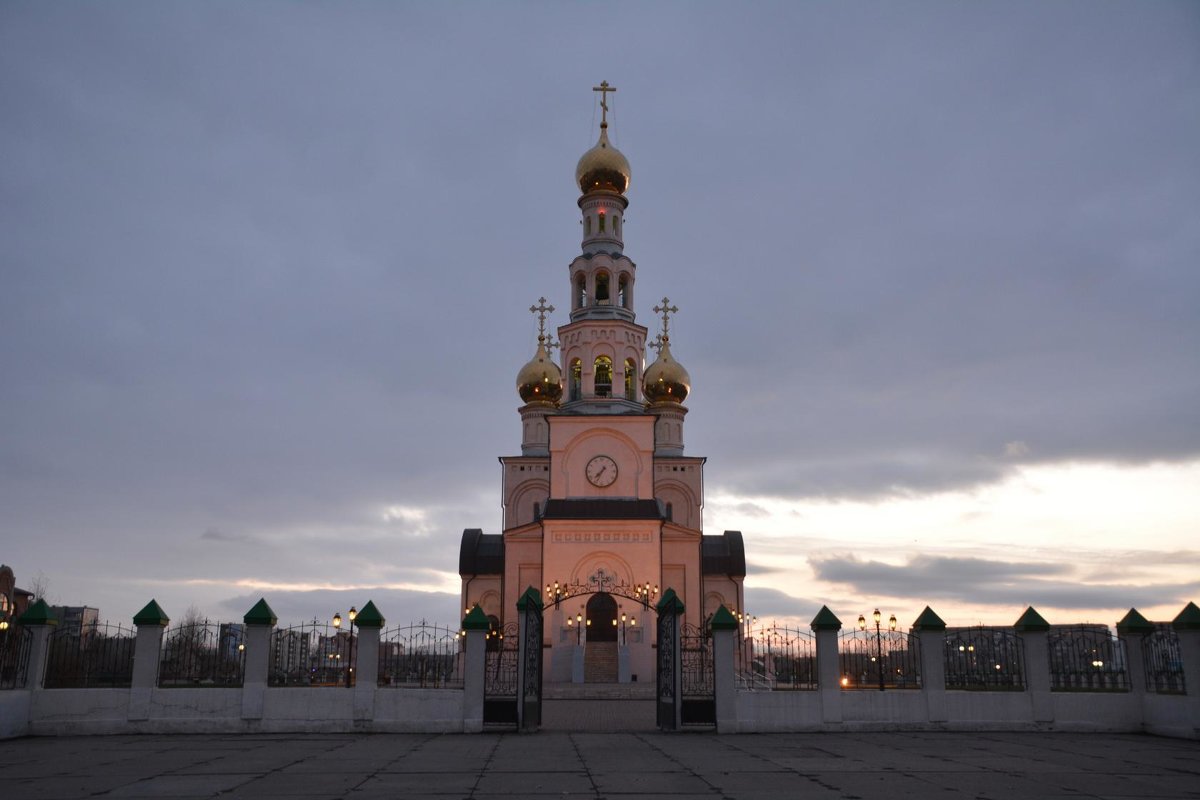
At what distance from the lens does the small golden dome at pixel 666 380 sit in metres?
48.0

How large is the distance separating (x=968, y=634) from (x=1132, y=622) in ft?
9.56

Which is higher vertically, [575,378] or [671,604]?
[575,378]

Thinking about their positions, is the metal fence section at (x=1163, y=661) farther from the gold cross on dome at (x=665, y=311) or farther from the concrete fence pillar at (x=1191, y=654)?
the gold cross on dome at (x=665, y=311)

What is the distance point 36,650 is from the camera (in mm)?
17156

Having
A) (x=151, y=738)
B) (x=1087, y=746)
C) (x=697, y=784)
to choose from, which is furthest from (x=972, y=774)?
(x=151, y=738)

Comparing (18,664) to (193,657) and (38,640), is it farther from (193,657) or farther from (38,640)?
(193,657)

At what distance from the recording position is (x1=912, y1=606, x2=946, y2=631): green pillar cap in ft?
58.5

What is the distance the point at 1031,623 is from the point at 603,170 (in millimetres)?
29995

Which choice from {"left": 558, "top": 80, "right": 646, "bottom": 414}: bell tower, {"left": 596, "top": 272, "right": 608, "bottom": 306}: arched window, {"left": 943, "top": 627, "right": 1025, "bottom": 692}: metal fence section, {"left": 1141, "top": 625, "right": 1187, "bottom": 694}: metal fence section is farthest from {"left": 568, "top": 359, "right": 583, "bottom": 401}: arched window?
{"left": 1141, "top": 625, "right": 1187, "bottom": 694}: metal fence section

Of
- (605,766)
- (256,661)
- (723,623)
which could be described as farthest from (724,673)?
(256,661)

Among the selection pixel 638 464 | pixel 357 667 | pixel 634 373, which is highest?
pixel 634 373

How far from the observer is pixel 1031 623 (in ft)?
58.9

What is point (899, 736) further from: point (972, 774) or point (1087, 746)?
point (972, 774)

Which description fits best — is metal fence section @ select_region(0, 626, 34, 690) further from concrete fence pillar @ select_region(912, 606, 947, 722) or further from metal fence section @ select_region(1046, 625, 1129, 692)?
metal fence section @ select_region(1046, 625, 1129, 692)
